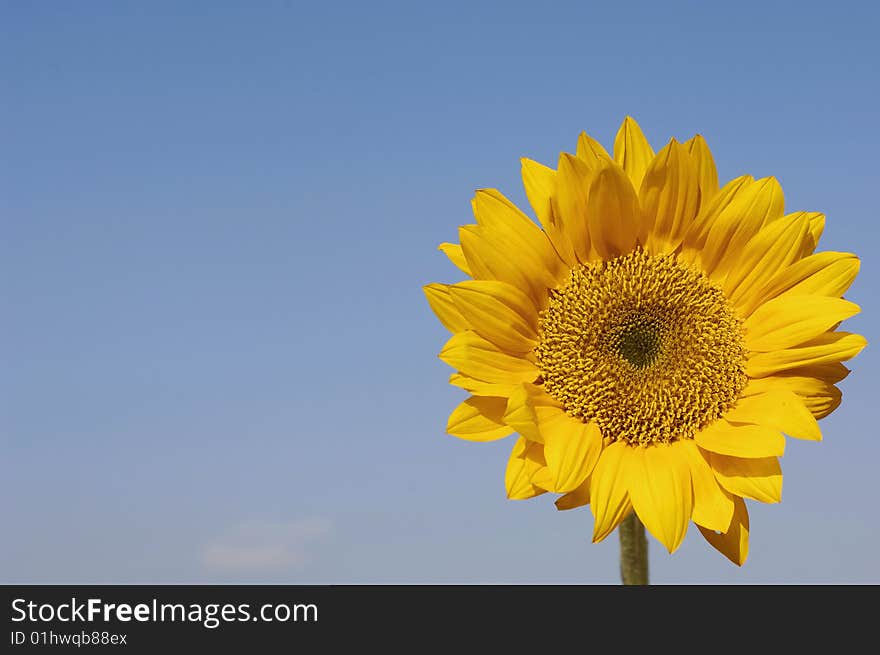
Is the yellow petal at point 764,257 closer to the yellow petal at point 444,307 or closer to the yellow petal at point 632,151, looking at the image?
the yellow petal at point 632,151

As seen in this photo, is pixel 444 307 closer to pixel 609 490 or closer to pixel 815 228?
pixel 609 490

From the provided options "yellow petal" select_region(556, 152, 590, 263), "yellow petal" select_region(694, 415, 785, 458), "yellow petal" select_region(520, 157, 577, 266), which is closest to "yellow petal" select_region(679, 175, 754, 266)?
"yellow petal" select_region(556, 152, 590, 263)

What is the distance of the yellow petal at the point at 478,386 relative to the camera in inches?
122

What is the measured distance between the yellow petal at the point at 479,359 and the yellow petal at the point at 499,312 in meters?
0.03

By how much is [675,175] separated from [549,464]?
40.7 inches

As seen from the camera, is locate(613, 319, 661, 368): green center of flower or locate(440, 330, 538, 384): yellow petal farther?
locate(613, 319, 661, 368): green center of flower

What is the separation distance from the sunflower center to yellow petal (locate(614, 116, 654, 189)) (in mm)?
312

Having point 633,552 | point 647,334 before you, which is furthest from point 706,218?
point 633,552

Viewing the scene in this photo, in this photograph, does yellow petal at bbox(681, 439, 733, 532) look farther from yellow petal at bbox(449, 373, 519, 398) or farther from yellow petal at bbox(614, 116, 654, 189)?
yellow petal at bbox(614, 116, 654, 189)

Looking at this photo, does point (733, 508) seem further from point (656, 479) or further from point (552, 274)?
point (552, 274)

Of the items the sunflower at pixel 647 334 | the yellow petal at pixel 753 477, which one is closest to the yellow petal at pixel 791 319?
the sunflower at pixel 647 334

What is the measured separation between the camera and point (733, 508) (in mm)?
3074

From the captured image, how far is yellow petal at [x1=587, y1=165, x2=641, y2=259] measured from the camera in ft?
10.6
